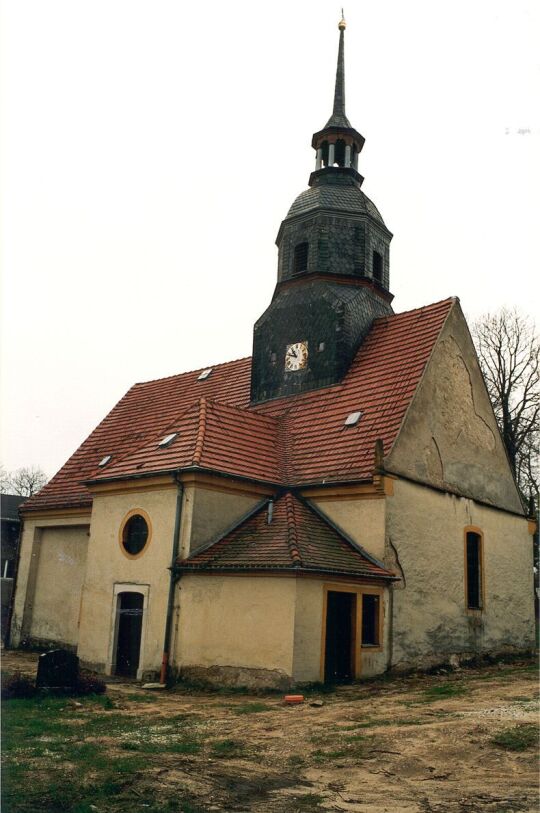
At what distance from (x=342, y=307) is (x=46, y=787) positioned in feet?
50.6

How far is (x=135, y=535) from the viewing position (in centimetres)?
1656

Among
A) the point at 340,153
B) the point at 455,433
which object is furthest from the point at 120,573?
the point at 340,153

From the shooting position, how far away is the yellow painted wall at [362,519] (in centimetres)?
1570

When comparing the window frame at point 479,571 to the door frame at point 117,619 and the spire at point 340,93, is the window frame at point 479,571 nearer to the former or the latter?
the door frame at point 117,619

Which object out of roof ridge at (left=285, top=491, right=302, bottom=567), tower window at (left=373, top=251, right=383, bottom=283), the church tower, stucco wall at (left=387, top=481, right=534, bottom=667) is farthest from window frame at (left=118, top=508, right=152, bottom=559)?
tower window at (left=373, top=251, right=383, bottom=283)

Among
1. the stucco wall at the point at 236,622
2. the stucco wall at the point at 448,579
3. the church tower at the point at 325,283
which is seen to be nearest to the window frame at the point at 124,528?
the stucco wall at the point at 236,622

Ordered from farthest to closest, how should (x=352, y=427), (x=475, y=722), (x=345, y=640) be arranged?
(x=352, y=427), (x=345, y=640), (x=475, y=722)

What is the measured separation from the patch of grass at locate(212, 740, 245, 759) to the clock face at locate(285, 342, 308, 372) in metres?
12.9

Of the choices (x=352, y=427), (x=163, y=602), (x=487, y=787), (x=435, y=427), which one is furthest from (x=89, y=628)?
(x=487, y=787)

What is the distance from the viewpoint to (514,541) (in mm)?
20828

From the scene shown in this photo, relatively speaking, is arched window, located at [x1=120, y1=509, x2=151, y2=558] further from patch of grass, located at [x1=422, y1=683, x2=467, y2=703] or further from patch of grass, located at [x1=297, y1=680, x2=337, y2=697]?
patch of grass, located at [x1=422, y1=683, x2=467, y2=703]

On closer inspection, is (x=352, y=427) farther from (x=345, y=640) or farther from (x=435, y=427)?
(x=345, y=640)

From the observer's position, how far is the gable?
17266 millimetres

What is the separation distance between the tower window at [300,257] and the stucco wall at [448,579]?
832cm
